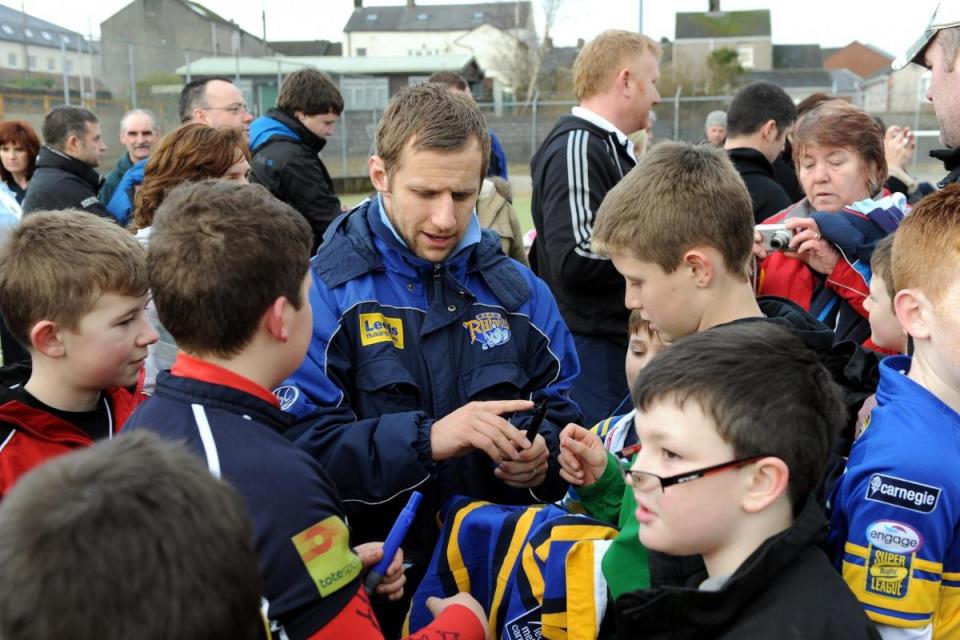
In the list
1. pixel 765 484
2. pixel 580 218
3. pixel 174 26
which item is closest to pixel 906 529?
pixel 765 484

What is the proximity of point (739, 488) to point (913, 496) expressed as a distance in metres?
0.42

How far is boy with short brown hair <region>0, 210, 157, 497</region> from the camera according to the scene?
2592 millimetres

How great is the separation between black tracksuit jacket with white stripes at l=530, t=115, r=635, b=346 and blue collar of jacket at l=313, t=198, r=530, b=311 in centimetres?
145

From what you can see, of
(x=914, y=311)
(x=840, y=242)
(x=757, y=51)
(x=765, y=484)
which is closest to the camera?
(x=765, y=484)

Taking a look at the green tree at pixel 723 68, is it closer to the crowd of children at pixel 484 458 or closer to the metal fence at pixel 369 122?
the metal fence at pixel 369 122

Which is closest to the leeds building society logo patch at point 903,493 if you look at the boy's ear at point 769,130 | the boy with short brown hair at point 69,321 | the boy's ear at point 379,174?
the boy's ear at point 379,174

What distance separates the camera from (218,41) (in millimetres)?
31594

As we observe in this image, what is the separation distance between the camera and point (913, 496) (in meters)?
1.93

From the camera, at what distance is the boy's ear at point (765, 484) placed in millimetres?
1852

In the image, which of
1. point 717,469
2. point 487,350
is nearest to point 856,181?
point 487,350

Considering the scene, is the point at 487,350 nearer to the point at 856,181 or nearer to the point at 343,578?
the point at 343,578

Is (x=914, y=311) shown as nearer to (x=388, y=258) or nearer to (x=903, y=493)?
(x=903, y=493)

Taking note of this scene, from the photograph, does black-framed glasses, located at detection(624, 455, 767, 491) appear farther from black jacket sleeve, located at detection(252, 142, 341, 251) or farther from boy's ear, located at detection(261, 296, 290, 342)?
black jacket sleeve, located at detection(252, 142, 341, 251)

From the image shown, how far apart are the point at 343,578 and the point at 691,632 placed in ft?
2.41
